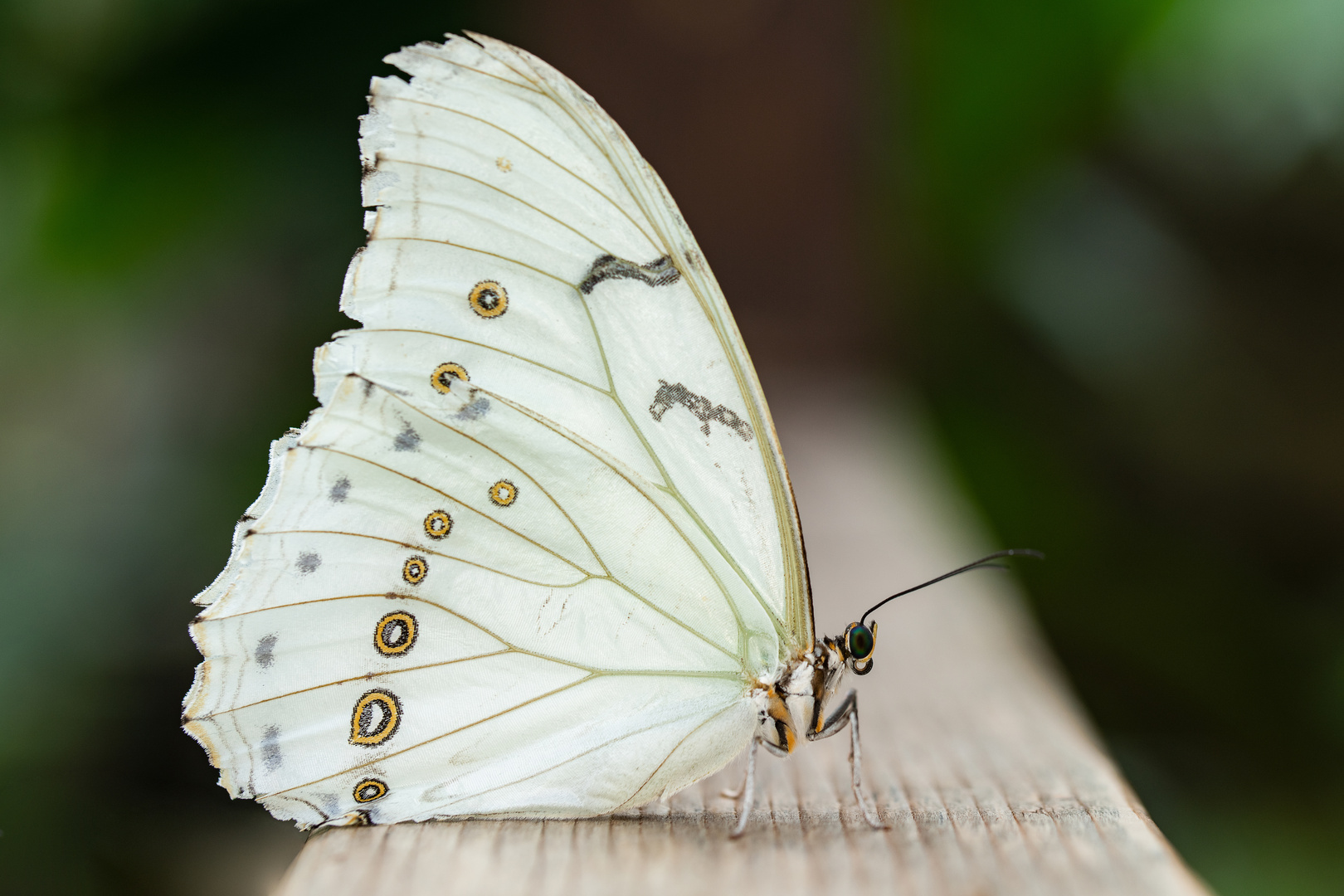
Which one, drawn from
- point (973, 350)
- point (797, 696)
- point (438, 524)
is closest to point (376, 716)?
point (438, 524)

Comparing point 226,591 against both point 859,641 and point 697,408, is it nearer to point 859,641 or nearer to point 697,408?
point 697,408

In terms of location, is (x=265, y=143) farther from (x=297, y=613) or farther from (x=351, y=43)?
(x=297, y=613)

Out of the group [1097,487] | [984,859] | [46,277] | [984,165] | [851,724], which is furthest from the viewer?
[984,165]

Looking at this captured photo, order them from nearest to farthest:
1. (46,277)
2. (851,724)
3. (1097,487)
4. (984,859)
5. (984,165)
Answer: (984,859) → (851,724) → (46,277) → (1097,487) → (984,165)

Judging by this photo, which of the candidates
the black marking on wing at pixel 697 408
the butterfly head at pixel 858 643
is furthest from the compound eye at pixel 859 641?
the black marking on wing at pixel 697 408

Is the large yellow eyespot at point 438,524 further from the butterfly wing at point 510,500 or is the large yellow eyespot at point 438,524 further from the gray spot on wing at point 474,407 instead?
the gray spot on wing at point 474,407

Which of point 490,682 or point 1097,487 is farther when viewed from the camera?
point 1097,487

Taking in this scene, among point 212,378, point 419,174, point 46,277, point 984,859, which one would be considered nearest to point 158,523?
point 212,378

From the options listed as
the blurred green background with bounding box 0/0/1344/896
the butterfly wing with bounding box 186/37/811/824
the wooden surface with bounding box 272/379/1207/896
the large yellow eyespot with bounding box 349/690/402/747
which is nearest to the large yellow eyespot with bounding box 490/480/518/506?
the butterfly wing with bounding box 186/37/811/824
